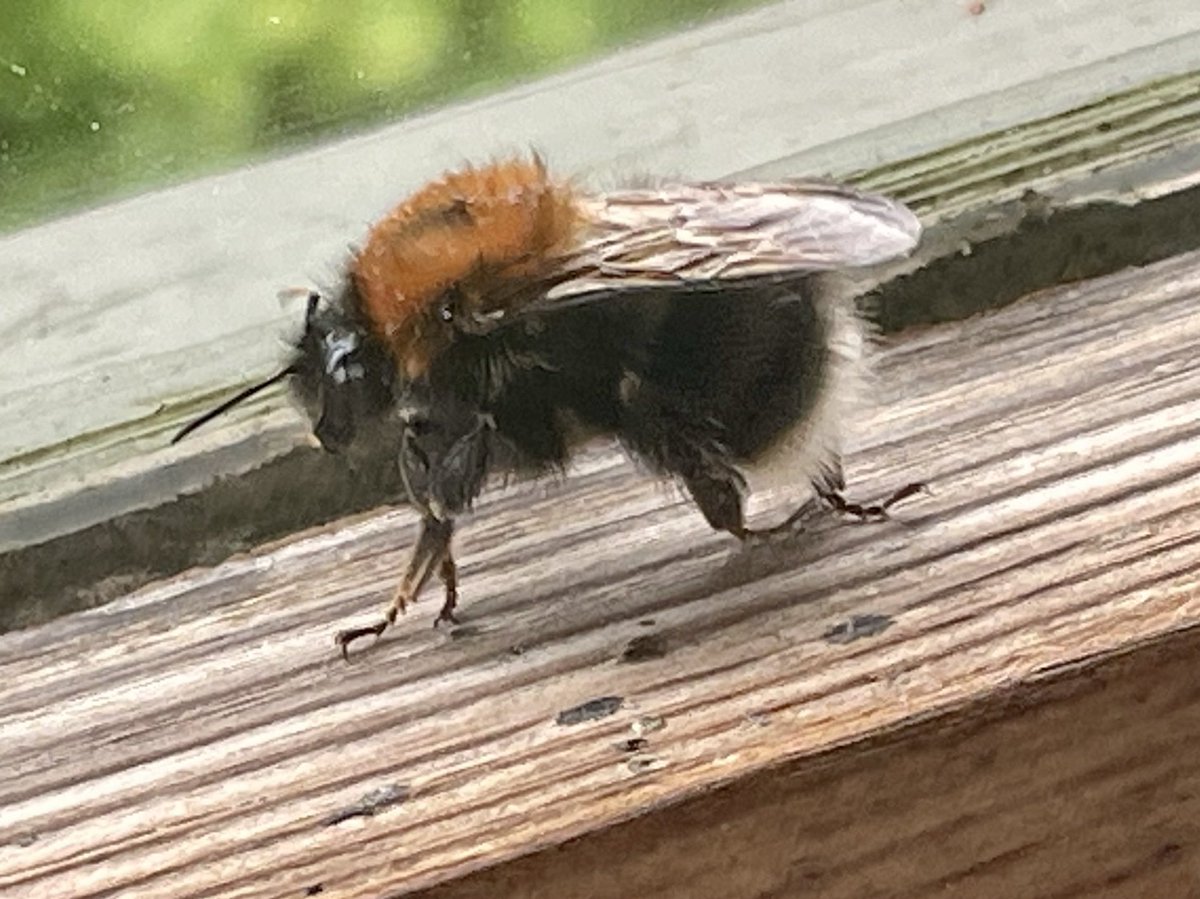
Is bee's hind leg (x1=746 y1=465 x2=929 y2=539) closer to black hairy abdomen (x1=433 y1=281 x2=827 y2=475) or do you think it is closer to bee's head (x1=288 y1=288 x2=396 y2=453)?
black hairy abdomen (x1=433 y1=281 x2=827 y2=475)

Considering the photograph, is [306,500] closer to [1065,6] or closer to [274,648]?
[274,648]

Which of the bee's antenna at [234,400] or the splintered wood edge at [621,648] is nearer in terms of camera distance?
the splintered wood edge at [621,648]

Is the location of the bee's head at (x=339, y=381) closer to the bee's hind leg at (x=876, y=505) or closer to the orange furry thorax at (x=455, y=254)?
the orange furry thorax at (x=455, y=254)

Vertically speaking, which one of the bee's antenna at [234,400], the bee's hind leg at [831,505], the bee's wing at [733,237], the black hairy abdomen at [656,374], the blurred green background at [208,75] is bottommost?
the bee's hind leg at [831,505]

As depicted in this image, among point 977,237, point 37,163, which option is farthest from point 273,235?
point 977,237

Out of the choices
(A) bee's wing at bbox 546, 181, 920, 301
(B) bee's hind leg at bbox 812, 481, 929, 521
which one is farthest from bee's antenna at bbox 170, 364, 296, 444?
(B) bee's hind leg at bbox 812, 481, 929, 521

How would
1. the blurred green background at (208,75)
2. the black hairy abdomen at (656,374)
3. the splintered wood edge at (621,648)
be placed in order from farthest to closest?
the blurred green background at (208,75) < the black hairy abdomen at (656,374) < the splintered wood edge at (621,648)

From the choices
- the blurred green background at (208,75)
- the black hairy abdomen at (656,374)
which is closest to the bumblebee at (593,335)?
the black hairy abdomen at (656,374)
